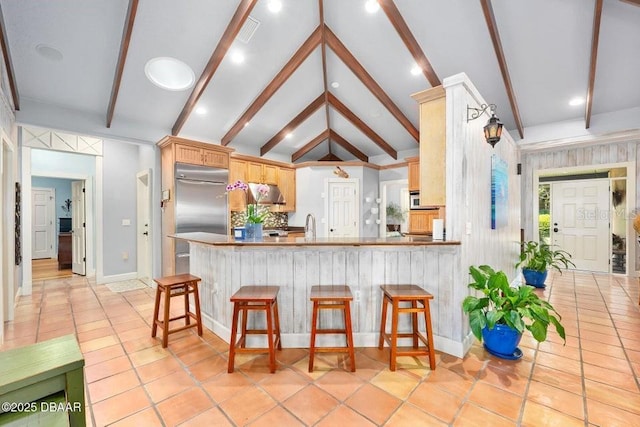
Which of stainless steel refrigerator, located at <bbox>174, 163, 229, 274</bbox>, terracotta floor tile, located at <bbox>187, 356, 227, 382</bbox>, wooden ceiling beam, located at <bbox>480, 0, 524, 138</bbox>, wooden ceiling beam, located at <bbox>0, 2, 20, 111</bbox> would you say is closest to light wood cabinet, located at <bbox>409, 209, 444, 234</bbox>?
wooden ceiling beam, located at <bbox>480, 0, 524, 138</bbox>

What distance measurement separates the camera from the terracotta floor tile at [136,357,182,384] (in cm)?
214

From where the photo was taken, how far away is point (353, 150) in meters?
6.80

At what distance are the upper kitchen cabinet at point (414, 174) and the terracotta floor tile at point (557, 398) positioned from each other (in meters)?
4.23

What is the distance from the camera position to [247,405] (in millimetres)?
1805

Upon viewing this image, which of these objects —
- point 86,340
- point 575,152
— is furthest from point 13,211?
point 575,152

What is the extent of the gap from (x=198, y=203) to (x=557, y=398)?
477 cm

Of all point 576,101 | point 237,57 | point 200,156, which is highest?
point 237,57

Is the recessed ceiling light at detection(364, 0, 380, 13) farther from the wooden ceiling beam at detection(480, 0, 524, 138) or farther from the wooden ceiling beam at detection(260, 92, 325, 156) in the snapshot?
the wooden ceiling beam at detection(260, 92, 325, 156)

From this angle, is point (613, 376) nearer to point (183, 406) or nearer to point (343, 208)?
point (183, 406)

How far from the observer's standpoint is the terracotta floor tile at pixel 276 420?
1638 millimetres

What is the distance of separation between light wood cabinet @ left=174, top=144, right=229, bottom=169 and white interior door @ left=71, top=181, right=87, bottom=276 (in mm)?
2882

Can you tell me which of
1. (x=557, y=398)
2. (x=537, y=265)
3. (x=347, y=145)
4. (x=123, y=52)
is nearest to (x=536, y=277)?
(x=537, y=265)

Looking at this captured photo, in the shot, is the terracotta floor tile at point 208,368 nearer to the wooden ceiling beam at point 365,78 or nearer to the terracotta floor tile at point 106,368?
the terracotta floor tile at point 106,368

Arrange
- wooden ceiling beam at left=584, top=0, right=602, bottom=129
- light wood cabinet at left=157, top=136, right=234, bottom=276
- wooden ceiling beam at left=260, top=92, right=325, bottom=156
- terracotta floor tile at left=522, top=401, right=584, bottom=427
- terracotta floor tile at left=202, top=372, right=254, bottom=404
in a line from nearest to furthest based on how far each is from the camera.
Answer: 1. terracotta floor tile at left=522, top=401, right=584, bottom=427
2. terracotta floor tile at left=202, top=372, right=254, bottom=404
3. wooden ceiling beam at left=584, top=0, right=602, bottom=129
4. light wood cabinet at left=157, top=136, right=234, bottom=276
5. wooden ceiling beam at left=260, top=92, right=325, bottom=156
